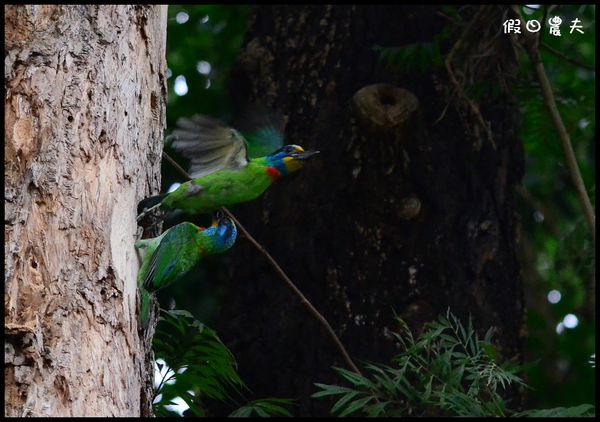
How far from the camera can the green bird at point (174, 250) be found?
115 inches

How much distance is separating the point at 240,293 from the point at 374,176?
78cm

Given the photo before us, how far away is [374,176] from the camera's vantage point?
13.7ft

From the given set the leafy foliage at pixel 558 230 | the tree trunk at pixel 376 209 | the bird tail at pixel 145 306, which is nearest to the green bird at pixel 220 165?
the bird tail at pixel 145 306

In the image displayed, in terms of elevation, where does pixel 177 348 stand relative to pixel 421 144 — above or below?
below

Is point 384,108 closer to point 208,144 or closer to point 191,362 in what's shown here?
point 208,144

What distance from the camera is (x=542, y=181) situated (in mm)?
6574

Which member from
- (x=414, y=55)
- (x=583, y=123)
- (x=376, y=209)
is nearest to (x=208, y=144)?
(x=376, y=209)

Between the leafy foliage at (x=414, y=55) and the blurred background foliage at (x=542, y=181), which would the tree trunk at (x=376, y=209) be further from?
the blurred background foliage at (x=542, y=181)

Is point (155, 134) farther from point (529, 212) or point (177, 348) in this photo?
point (529, 212)

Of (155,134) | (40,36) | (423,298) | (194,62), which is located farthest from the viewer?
(194,62)

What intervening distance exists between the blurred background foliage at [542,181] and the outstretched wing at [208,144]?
1826 mm

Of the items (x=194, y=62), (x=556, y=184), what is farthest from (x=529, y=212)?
(x=194, y=62)

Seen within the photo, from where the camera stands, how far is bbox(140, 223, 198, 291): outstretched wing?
9.65ft

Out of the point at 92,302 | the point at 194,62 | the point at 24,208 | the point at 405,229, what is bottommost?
the point at 92,302
